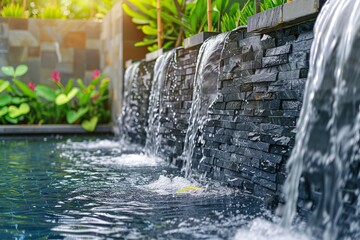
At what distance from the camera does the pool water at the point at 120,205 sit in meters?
2.70

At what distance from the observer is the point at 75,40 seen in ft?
34.7

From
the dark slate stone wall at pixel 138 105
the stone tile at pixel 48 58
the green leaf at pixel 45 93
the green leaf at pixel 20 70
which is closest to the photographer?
the dark slate stone wall at pixel 138 105

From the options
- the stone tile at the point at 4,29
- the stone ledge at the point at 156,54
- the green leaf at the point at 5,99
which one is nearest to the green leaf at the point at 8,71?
the green leaf at the point at 5,99

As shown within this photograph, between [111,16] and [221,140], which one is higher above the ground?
[111,16]

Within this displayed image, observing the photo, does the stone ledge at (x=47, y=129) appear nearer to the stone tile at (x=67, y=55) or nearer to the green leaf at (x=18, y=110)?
the green leaf at (x=18, y=110)

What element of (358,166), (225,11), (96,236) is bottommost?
(96,236)

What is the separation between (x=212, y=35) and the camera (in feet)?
15.8

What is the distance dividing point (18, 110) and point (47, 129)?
592 millimetres

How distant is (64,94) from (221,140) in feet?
19.1

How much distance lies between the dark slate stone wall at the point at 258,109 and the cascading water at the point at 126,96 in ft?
11.0

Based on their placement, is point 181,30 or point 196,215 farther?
point 181,30

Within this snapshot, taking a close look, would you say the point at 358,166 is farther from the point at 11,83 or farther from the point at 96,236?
the point at 11,83

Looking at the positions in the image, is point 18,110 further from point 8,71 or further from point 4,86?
point 8,71

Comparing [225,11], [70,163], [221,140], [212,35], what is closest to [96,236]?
[221,140]
